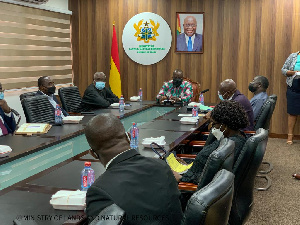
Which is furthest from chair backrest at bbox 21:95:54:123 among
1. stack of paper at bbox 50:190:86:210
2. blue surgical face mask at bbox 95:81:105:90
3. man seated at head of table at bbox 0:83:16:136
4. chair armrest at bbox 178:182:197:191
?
stack of paper at bbox 50:190:86:210

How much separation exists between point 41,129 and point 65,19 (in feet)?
14.8

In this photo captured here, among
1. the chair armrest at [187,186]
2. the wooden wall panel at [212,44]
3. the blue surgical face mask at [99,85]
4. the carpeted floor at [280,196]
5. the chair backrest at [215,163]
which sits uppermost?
the wooden wall panel at [212,44]

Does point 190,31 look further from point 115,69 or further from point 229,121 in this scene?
point 229,121

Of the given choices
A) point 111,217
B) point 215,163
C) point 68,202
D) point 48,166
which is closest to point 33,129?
point 48,166

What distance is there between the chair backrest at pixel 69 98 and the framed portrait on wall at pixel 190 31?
8.44 ft

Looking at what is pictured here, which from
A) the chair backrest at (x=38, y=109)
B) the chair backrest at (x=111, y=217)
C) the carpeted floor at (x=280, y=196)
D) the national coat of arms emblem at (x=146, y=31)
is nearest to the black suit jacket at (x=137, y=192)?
the chair backrest at (x=111, y=217)

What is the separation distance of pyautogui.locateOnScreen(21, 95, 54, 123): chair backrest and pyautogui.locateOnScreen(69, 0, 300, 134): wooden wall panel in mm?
3366

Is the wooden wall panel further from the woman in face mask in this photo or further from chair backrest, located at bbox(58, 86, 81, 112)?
the woman in face mask

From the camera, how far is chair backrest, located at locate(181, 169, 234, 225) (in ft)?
3.87

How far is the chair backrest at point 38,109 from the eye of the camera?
4254 mm

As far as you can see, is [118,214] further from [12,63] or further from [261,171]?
[12,63]

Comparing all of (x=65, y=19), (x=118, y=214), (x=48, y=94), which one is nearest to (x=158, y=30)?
(x=65, y=19)

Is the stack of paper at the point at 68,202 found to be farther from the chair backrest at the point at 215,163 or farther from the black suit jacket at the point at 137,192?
the chair backrest at the point at 215,163

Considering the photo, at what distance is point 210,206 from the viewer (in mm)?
1195
